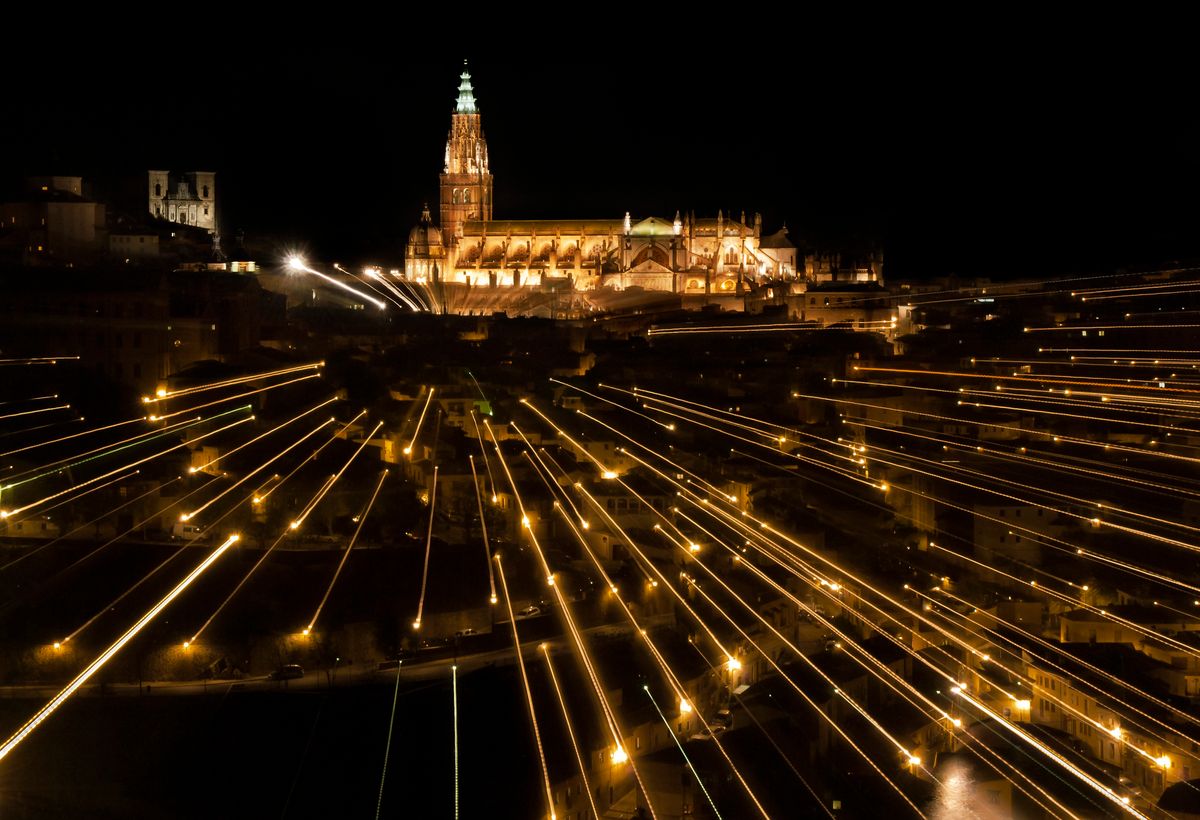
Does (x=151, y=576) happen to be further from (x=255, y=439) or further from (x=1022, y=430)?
(x=1022, y=430)

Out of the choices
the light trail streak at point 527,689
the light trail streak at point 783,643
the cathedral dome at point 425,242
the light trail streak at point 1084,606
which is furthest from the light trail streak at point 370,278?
the light trail streak at point 527,689

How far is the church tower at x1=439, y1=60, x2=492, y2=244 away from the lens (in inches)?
2138

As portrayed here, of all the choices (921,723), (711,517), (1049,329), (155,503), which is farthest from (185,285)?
(1049,329)

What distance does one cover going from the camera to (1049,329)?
36.4 metres

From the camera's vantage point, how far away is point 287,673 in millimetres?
13883

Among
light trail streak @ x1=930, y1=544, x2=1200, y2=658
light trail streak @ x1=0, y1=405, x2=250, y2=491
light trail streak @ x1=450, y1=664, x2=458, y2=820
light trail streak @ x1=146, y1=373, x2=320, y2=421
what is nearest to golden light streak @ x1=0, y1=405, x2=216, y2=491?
light trail streak @ x1=0, y1=405, x2=250, y2=491

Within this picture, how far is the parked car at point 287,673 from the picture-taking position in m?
13.8

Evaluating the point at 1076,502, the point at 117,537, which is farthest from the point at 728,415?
the point at 117,537

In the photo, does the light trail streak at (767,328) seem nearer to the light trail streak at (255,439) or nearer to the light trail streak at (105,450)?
the light trail streak at (255,439)

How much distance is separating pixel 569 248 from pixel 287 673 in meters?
41.0

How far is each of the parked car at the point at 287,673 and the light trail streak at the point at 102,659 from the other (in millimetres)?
1417

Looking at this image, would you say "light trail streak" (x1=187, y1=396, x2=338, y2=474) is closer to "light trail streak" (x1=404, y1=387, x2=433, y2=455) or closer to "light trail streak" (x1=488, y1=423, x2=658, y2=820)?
"light trail streak" (x1=404, y1=387, x2=433, y2=455)

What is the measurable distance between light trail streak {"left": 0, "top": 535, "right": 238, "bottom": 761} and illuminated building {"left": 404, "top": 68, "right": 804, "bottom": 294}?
113ft

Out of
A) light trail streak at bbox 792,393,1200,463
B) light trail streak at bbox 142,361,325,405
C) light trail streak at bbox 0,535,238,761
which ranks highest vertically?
light trail streak at bbox 142,361,325,405
